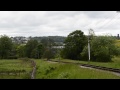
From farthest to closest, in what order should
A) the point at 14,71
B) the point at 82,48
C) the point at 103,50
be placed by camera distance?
the point at 82,48, the point at 103,50, the point at 14,71

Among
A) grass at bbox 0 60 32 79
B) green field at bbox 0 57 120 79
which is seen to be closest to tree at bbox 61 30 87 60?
grass at bbox 0 60 32 79

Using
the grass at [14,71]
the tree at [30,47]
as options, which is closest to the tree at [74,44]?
the grass at [14,71]

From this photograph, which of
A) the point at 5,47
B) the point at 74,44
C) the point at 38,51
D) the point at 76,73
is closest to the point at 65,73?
the point at 76,73

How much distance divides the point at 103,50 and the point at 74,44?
15.2 metres

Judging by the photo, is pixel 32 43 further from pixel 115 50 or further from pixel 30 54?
pixel 115 50

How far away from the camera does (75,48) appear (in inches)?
2884

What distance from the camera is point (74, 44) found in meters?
73.4

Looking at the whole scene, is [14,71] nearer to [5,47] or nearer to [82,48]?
[82,48]

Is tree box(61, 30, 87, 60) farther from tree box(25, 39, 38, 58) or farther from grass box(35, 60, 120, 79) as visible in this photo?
grass box(35, 60, 120, 79)

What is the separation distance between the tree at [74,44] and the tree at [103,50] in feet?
29.0

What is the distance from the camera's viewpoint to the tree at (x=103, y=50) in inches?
2340
